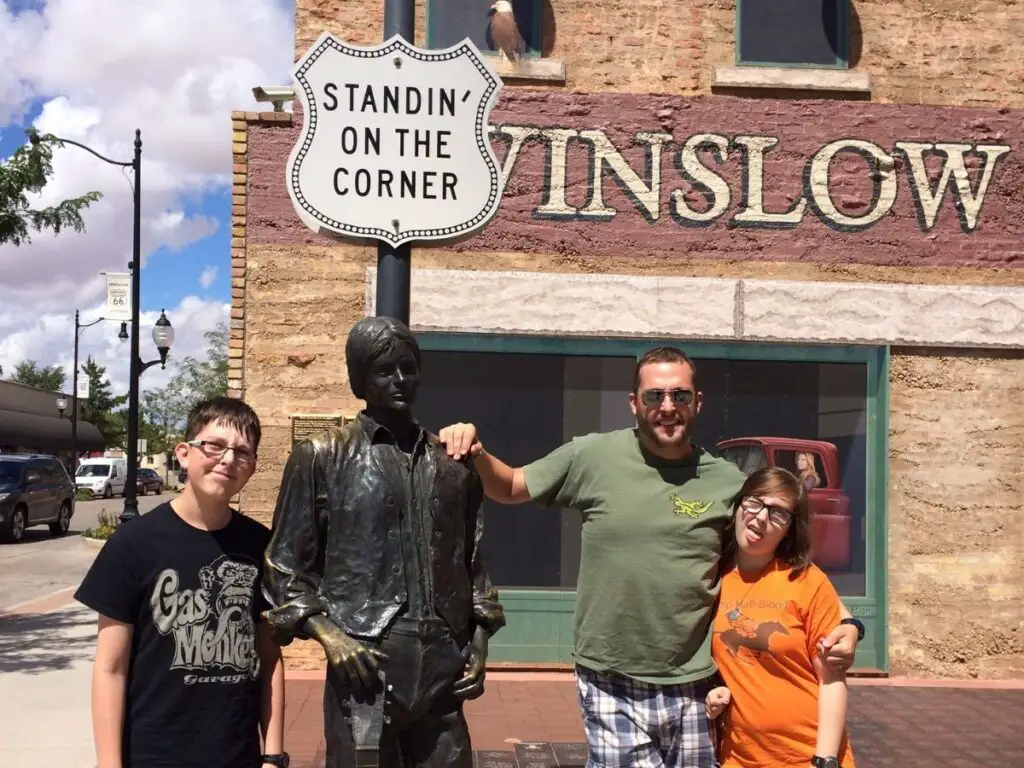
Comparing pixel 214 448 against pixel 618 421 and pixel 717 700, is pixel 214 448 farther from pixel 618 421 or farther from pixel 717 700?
pixel 618 421

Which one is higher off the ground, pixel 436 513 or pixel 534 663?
pixel 436 513

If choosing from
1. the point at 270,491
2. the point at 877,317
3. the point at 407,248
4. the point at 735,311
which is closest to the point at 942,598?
the point at 877,317

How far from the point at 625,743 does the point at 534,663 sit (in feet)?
14.8

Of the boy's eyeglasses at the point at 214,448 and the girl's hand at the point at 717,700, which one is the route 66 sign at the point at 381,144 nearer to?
the boy's eyeglasses at the point at 214,448

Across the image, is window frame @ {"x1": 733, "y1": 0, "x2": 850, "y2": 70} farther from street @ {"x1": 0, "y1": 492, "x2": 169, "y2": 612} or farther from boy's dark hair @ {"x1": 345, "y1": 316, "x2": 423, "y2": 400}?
street @ {"x1": 0, "y1": 492, "x2": 169, "y2": 612}

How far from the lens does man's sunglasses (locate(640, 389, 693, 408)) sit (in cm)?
302

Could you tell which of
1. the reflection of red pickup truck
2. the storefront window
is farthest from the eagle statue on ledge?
the reflection of red pickup truck

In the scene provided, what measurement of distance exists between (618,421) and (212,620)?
17.5 feet

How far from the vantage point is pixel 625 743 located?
3.02 m

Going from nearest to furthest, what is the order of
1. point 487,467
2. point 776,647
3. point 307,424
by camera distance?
point 776,647 → point 487,467 → point 307,424

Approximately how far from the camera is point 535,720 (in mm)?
6168

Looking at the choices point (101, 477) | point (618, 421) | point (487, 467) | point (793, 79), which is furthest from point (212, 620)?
point (101, 477)

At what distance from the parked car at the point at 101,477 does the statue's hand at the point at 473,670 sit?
36.7 m

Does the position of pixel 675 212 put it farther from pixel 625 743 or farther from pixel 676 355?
pixel 625 743
